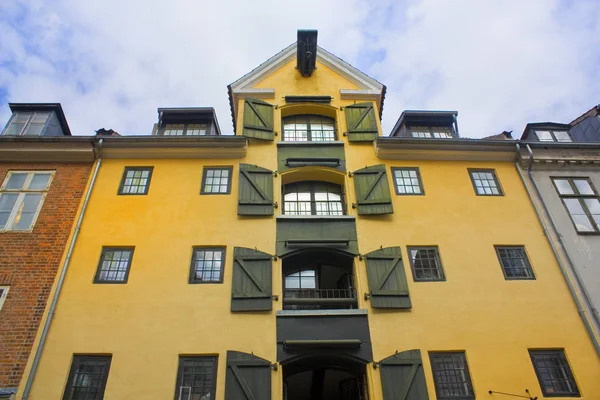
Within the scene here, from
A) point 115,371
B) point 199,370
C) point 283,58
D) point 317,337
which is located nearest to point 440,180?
point 317,337

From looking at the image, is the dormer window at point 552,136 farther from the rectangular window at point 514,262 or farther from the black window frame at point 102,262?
the black window frame at point 102,262

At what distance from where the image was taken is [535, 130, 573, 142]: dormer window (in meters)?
18.4

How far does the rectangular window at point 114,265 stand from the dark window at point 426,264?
970 cm

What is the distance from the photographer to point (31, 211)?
48.6 ft

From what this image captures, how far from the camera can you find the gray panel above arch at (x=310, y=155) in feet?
53.7

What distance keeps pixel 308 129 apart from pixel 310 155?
2078mm

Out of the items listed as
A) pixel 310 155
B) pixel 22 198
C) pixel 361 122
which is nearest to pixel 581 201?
pixel 361 122

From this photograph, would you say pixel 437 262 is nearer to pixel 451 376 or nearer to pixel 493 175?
pixel 451 376

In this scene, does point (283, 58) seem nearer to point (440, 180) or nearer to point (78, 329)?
point (440, 180)

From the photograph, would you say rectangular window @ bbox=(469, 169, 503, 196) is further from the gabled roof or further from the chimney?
the chimney

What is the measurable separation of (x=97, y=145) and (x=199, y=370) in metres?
9.68

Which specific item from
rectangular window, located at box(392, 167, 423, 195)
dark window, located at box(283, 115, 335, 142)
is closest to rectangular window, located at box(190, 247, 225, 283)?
dark window, located at box(283, 115, 335, 142)

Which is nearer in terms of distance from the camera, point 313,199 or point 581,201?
point 581,201

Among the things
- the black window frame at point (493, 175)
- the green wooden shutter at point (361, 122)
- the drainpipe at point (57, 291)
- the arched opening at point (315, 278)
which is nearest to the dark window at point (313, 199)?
the arched opening at point (315, 278)
